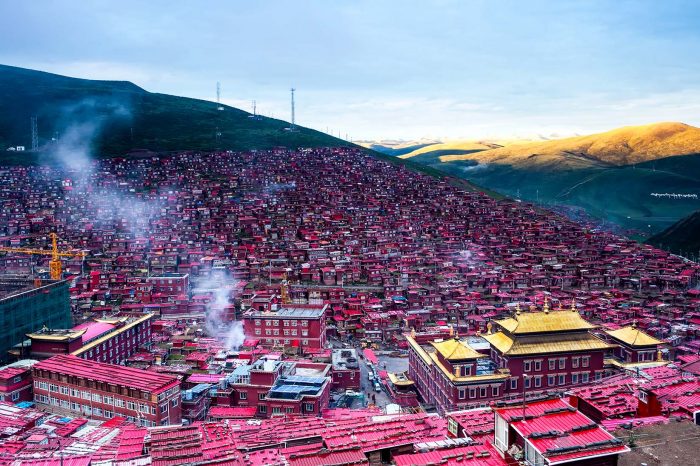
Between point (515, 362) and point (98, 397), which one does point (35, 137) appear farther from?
point (515, 362)

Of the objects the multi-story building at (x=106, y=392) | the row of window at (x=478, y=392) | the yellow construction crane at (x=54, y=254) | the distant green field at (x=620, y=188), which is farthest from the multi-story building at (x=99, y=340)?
the distant green field at (x=620, y=188)

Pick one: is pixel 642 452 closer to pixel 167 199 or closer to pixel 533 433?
pixel 533 433

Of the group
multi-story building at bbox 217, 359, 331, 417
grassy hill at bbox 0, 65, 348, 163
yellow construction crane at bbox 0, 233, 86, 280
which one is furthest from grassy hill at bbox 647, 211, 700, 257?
yellow construction crane at bbox 0, 233, 86, 280

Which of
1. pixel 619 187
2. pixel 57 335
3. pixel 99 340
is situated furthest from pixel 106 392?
pixel 619 187

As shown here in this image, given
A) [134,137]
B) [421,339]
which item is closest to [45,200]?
[134,137]

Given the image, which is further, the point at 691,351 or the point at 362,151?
the point at 362,151

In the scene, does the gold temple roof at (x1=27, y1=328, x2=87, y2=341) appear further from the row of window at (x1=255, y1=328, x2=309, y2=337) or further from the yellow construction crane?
the yellow construction crane

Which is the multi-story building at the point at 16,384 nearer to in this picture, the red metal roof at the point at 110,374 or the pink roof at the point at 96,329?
the red metal roof at the point at 110,374
